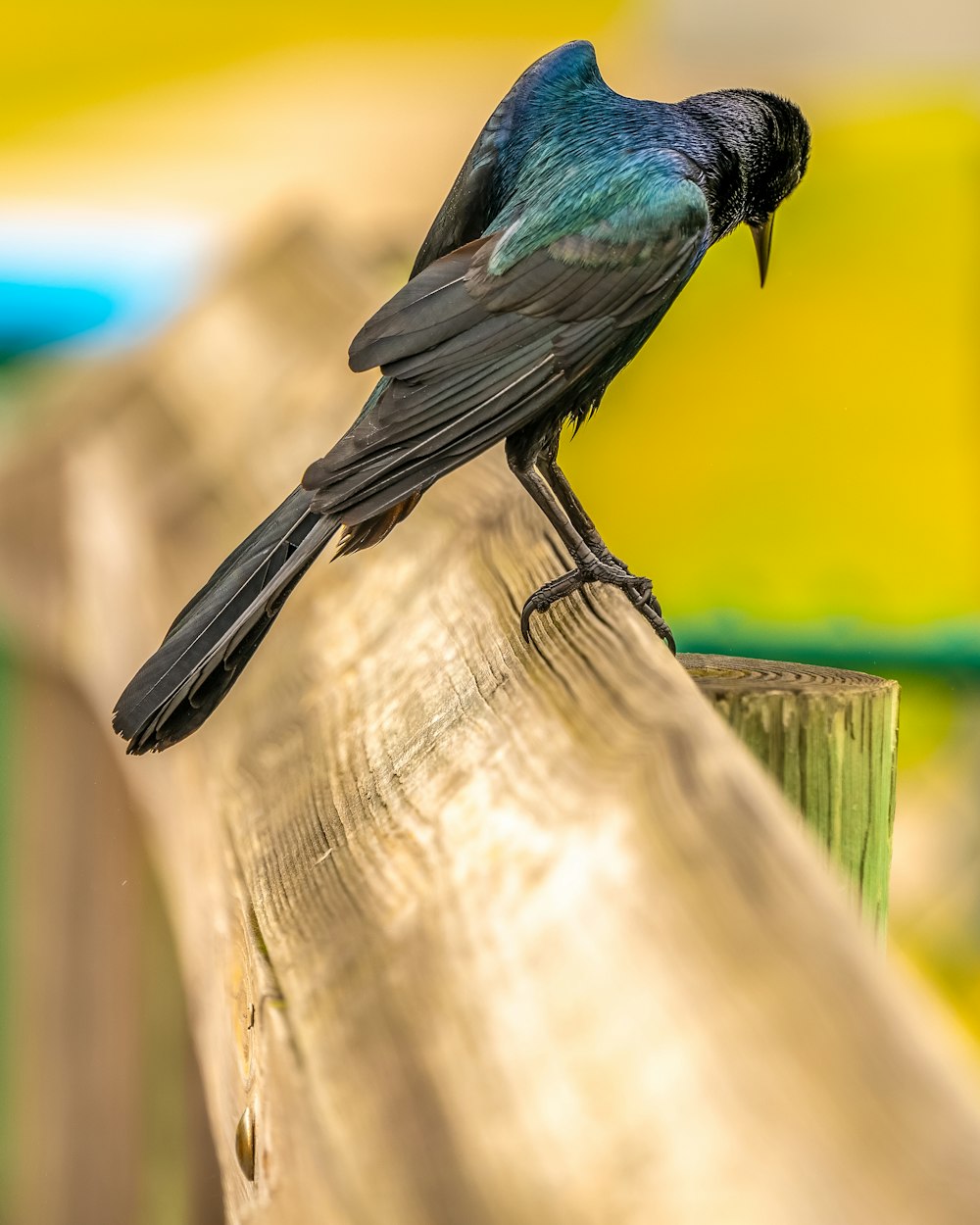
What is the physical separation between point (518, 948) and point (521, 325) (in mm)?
899

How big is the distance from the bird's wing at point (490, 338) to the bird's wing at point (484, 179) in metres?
0.14

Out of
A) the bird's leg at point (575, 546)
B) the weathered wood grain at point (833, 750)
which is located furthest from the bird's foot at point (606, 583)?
the weathered wood grain at point (833, 750)

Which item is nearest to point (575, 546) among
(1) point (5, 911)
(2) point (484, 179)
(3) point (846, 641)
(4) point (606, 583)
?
(4) point (606, 583)

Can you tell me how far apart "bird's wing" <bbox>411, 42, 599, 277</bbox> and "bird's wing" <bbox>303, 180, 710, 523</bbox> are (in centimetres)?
14

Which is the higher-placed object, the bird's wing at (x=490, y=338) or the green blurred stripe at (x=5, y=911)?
the green blurred stripe at (x=5, y=911)

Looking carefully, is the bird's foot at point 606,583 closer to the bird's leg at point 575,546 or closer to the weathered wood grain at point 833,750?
the bird's leg at point 575,546

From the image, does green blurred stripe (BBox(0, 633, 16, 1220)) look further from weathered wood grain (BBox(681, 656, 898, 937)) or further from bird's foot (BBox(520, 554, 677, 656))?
weathered wood grain (BBox(681, 656, 898, 937))

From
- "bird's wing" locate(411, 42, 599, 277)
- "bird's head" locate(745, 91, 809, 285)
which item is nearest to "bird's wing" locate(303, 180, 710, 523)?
"bird's wing" locate(411, 42, 599, 277)

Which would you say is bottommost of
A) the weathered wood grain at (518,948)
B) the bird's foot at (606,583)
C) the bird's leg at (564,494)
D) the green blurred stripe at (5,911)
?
the weathered wood grain at (518,948)

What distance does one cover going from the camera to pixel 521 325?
1.38 metres

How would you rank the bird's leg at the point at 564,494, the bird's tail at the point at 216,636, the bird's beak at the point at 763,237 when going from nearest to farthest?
the bird's tail at the point at 216,636, the bird's leg at the point at 564,494, the bird's beak at the point at 763,237

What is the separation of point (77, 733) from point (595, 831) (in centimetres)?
164

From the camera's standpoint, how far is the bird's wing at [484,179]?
5.12 ft

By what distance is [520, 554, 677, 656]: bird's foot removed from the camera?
1062 mm
